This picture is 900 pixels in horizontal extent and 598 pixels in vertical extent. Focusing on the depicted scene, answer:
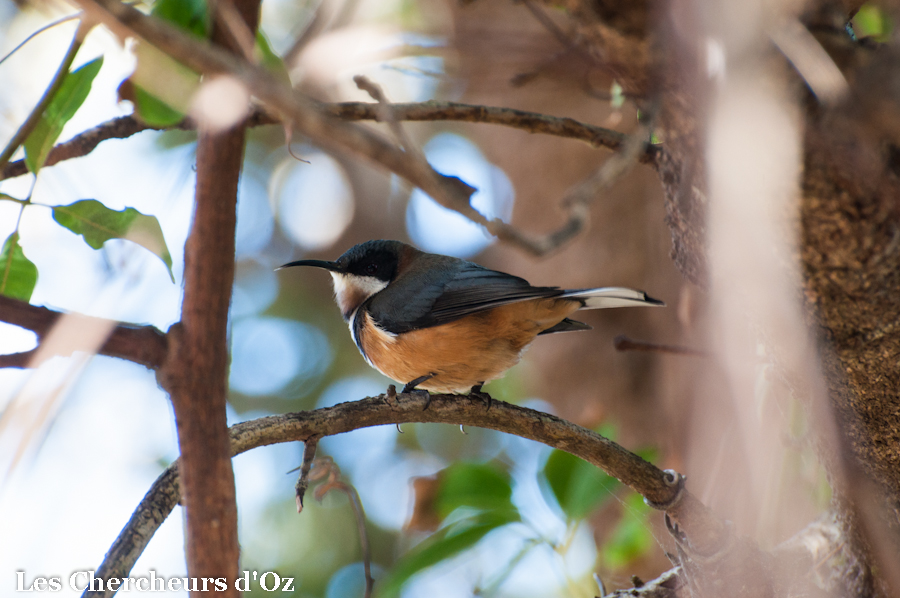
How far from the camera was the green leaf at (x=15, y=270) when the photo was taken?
6.16 ft

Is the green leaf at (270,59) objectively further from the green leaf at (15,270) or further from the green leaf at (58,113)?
the green leaf at (15,270)

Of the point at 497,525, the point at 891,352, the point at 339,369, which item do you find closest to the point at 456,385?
the point at 497,525

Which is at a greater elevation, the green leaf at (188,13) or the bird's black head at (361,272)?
the bird's black head at (361,272)

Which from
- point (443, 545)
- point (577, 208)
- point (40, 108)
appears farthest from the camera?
point (443, 545)

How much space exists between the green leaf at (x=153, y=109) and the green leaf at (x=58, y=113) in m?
0.13

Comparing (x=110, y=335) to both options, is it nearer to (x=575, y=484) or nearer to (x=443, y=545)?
(x=443, y=545)

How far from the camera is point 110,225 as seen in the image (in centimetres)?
179

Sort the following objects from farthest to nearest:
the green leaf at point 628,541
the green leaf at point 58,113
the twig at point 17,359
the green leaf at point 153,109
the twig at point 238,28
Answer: the green leaf at point 628,541
the green leaf at point 153,109
the green leaf at point 58,113
the twig at point 238,28
the twig at point 17,359

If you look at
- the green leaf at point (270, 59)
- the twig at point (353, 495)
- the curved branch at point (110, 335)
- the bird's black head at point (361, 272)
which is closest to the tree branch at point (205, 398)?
the curved branch at point (110, 335)

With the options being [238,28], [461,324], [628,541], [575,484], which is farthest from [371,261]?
[238,28]

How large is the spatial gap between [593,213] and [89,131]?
174 inches

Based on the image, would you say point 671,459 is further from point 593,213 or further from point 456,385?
point 593,213

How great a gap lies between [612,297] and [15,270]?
8.24 ft

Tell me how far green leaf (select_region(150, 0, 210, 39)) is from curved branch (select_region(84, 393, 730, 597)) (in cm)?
113
